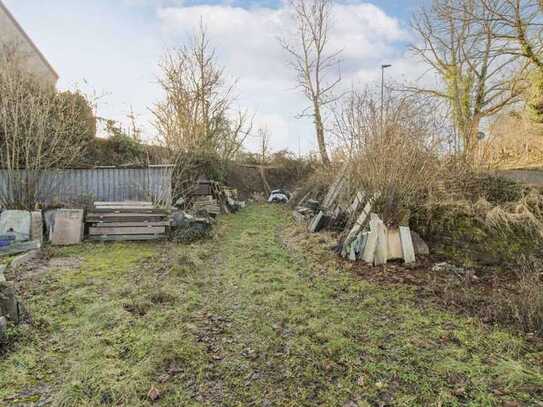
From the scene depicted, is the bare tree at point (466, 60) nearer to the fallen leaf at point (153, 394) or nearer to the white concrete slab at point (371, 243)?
the white concrete slab at point (371, 243)

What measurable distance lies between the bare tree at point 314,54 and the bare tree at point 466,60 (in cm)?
425

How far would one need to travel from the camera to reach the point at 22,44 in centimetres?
1177

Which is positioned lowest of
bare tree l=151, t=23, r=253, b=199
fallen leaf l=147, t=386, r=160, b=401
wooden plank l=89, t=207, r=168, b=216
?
fallen leaf l=147, t=386, r=160, b=401

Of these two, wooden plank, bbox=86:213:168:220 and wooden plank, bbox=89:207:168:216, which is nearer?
wooden plank, bbox=86:213:168:220

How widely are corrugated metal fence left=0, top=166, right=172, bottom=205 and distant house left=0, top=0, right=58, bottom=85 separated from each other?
4661 millimetres

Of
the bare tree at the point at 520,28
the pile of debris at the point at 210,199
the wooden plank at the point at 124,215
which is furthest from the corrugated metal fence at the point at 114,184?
the bare tree at the point at 520,28

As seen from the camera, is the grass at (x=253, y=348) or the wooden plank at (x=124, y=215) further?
the wooden plank at (x=124, y=215)

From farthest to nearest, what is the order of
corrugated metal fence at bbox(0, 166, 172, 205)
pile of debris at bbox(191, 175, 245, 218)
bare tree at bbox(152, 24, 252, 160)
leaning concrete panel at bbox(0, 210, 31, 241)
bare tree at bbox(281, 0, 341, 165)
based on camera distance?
bare tree at bbox(281, 0, 341, 165) < bare tree at bbox(152, 24, 252, 160) < pile of debris at bbox(191, 175, 245, 218) < corrugated metal fence at bbox(0, 166, 172, 205) < leaning concrete panel at bbox(0, 210, 31, 241)

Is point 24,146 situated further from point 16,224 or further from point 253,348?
point 253,348

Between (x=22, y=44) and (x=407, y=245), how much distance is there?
16083mm

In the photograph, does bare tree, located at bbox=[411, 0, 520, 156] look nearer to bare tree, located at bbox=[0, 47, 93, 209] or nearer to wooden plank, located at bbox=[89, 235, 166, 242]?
wooden plank, located at bbox=[89, 235, 166, 242]

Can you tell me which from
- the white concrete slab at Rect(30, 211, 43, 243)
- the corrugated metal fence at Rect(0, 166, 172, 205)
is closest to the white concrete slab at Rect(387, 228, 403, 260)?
the corrugated metal fence at Rect(0, 166, 172, 205)

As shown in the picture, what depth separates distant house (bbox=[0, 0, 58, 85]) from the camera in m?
11.0

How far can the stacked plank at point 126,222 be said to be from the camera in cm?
691
